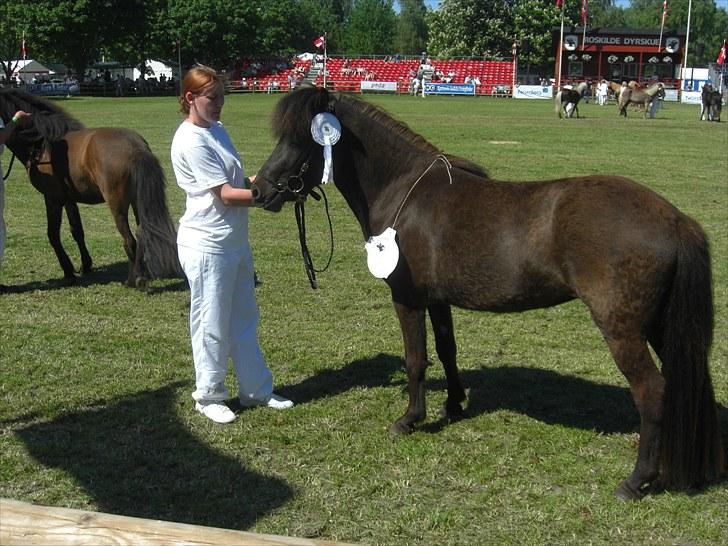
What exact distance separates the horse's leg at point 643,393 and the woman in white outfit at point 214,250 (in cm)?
238

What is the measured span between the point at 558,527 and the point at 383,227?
2067mm

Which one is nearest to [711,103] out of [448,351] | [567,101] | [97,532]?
[567,101]

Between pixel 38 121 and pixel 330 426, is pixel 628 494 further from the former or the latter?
pixel 38 121

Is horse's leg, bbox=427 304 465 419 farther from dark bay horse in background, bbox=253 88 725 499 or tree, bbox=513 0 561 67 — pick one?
tree, bbox=513 0 561 67

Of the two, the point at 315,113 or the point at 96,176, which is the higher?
the point at 315,113

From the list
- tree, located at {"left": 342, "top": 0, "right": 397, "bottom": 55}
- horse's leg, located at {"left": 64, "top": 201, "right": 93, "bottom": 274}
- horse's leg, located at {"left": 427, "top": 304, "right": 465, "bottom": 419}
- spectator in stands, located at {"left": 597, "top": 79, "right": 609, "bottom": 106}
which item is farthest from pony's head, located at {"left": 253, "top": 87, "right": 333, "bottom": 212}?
tree, located at {"left": 342, "top": 0, "right": 397, "bottom": 55}

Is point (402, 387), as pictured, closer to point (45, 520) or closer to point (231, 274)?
point (231, 274)

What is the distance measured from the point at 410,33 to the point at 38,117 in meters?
125

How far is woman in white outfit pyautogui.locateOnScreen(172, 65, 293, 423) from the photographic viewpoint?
4.80m

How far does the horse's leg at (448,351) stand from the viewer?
525 centimetres

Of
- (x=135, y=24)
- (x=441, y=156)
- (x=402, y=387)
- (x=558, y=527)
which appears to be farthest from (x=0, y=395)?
(x=135, y=24)

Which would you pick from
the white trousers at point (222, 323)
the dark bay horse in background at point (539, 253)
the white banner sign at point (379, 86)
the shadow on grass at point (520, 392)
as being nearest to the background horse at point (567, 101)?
the white banner sign at point (379, 86)

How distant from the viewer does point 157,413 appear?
543cm

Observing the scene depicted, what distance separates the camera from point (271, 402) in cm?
556
